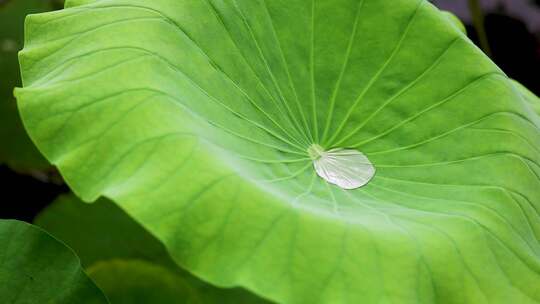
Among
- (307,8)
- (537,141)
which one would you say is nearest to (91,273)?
(307,8)

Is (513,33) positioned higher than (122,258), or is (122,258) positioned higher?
(513,33)

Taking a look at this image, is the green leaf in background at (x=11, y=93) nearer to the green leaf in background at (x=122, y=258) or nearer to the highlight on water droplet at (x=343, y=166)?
the green leaf in background at (x=122, y=258)

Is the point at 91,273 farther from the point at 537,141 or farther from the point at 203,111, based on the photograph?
the point at 537,141

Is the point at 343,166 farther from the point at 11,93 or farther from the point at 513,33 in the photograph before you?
the point at 513,33

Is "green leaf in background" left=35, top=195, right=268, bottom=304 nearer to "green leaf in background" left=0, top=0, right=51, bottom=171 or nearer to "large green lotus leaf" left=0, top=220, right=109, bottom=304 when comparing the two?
"large green lotus leaf" left=0, top=220, right=109, bottom=304

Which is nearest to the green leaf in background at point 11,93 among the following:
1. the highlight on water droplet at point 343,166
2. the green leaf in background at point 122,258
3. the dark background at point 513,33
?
the green leaf in background at point 122,258

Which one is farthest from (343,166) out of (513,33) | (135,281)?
(513,33)

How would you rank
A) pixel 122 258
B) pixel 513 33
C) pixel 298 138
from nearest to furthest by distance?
pixel 298 138 → pixel 122 258 → pixel 513 33
